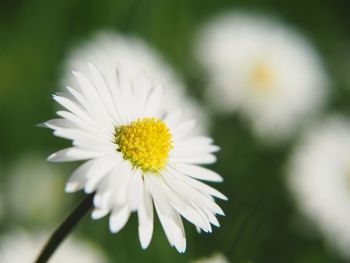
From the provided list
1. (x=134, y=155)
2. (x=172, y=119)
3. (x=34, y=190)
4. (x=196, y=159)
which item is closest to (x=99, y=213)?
(x=134, y=155)

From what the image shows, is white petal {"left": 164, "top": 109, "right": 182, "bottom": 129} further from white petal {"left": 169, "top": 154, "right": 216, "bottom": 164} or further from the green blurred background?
the green blurred background

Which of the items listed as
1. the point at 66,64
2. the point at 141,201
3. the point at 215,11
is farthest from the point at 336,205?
the point at 141,201

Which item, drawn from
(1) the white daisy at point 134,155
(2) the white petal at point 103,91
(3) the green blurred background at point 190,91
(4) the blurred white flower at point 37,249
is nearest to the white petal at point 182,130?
(1) the white daisy at point 134,155

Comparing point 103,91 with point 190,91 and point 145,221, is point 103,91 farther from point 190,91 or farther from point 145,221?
point 190,91

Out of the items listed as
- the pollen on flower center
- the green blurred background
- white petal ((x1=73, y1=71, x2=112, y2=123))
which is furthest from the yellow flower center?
white petal ((x1=73, y1=71, x2=112, y2=123))

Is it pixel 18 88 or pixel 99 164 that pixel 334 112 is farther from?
pixel 99 164

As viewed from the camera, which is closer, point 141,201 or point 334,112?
point 141,201
